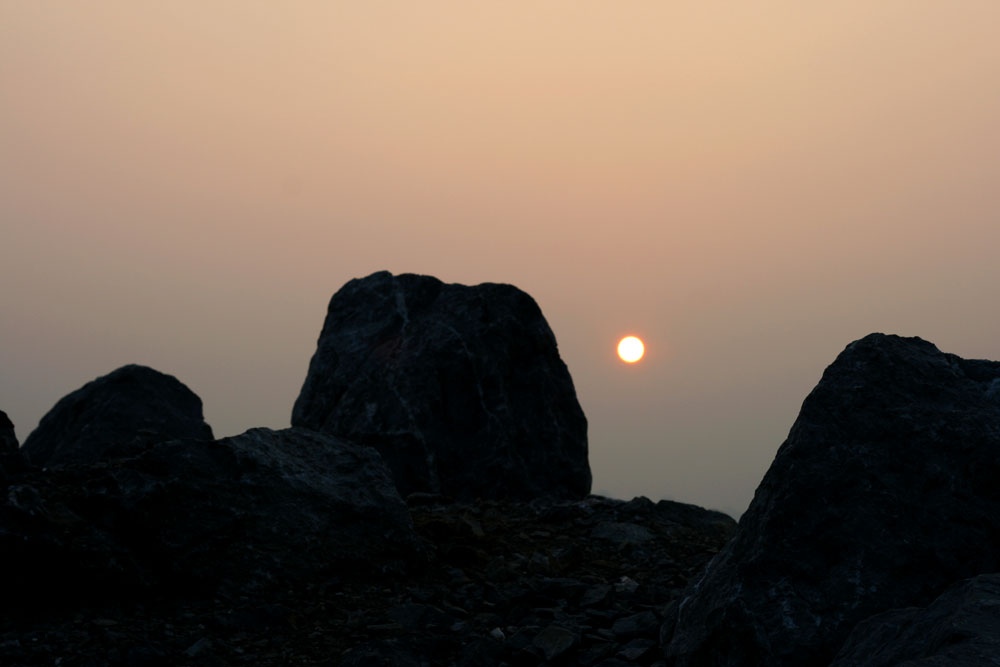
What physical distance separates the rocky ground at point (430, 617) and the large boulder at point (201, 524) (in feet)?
0.58

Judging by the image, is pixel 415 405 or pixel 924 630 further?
pixel 415 405

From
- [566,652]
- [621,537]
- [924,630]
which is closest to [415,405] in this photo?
[621,537]

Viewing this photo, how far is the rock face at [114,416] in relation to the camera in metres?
16.3

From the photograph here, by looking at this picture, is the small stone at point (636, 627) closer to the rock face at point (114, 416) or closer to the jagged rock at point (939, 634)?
the jagged rock at point (939, 634)

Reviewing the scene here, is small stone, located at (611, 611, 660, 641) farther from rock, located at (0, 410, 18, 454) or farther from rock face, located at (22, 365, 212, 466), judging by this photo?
rock face, located at (22, 365, 212, 466)

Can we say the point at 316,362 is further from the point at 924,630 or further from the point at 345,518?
the point at 924,630

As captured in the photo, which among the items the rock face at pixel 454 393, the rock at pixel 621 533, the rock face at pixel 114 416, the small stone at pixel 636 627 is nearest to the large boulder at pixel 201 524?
the small stone at pixel 636 627

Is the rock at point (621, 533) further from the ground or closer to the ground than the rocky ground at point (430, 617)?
further from the ground

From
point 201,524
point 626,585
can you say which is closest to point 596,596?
point 626,585

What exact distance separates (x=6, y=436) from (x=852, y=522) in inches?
289

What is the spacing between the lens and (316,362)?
16641 mm

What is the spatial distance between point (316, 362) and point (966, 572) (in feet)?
40.0

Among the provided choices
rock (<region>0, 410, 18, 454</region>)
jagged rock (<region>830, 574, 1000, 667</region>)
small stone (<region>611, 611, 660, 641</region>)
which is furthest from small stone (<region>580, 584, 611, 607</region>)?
rock (<region>0, 410, 18, 454</region>)

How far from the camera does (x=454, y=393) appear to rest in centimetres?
1522
